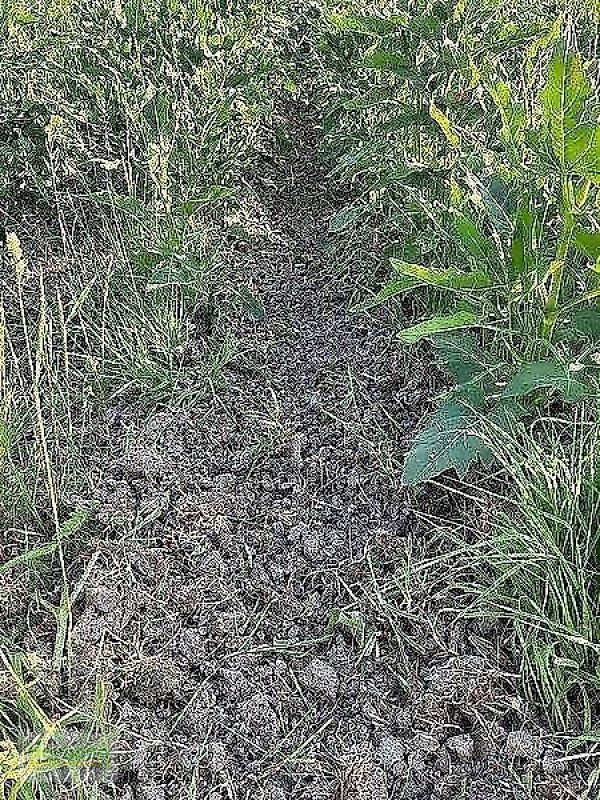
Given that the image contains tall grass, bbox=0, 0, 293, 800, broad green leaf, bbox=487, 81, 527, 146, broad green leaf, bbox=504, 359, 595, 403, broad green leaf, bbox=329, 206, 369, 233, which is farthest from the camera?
broad green leaf, bbox=329, 206, 369, 233

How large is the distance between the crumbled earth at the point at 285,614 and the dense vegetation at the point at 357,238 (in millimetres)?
77

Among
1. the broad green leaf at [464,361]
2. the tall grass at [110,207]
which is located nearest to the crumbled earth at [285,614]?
the tall grass at [110,207]

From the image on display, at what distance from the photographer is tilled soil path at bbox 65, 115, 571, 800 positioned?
5.18ft

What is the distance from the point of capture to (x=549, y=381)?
1.71 metres

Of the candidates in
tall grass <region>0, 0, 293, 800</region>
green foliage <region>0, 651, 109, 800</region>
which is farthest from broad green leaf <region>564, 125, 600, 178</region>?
green foliage <region>0, 651, 109, 800</region>

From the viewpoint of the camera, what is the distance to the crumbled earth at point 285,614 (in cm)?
157

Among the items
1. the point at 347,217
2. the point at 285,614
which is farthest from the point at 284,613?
the point at 347,217

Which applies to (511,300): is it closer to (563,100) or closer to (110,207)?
(563,100)

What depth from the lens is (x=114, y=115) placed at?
8.73 ft

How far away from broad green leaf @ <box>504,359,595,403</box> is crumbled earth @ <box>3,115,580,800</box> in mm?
385

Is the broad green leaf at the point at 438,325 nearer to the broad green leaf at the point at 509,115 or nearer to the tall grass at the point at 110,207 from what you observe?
the broad green leaf at the point at 509,115

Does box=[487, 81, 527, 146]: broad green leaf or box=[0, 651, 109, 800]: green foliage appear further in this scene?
box=[487, 81, 527, 146]: broad green leaf

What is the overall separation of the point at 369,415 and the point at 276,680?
2.40ft

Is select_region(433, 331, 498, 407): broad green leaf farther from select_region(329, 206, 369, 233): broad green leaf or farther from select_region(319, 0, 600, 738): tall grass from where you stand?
select_region(329, 206, 369, 233): broad green leaf
